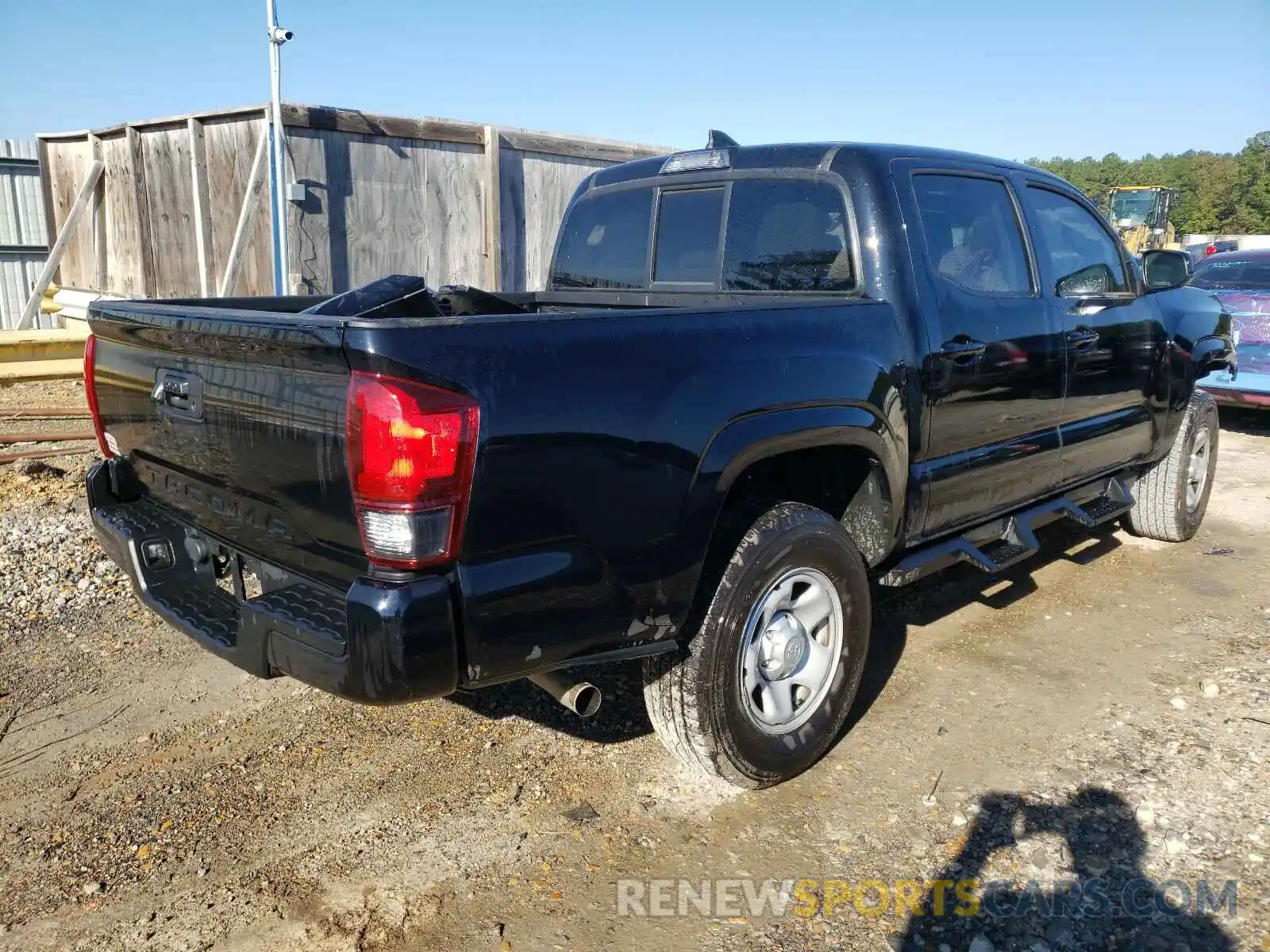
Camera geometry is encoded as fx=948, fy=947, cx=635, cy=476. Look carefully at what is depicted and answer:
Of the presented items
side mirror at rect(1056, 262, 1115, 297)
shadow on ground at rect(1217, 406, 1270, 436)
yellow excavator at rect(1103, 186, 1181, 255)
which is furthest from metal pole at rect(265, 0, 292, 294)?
yellow excavator at rect(1103, 186, 1181, 255)

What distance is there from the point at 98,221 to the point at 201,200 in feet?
11.5

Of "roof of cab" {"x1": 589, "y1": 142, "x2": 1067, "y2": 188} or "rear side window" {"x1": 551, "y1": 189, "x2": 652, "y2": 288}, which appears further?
"rear side window" {"x1": 551, "y1": 189, "x2": 652, "y2": 288}

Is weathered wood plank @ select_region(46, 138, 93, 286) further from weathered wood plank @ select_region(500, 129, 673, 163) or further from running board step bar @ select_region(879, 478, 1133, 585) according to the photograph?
running board step bar @ select_region(879, 478, 1133, 585)

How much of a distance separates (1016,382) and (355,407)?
2.72 meters

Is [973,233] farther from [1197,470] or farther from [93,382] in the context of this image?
[93,382]

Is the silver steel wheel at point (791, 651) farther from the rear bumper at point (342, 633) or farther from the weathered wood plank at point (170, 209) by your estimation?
the weathered wood plank at point (170, 209)

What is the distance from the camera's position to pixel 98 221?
468 inches

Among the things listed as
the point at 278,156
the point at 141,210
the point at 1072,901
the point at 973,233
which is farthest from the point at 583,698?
the point at 141,210

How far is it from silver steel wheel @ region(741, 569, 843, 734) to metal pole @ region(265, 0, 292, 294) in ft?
22.3

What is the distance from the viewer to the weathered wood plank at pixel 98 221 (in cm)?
1160

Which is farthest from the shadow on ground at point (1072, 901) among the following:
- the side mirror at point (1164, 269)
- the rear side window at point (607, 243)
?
the side mirror at point (1164, 269)

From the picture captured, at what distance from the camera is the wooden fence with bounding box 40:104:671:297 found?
8.55m

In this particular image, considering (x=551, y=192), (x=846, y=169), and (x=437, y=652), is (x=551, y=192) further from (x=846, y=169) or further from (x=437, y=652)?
(x=437, y=652)

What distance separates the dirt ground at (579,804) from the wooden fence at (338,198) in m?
5.17
